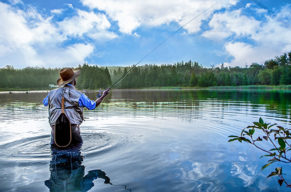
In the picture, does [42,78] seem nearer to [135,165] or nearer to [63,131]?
[63,131]

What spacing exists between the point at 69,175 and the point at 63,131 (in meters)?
1.41

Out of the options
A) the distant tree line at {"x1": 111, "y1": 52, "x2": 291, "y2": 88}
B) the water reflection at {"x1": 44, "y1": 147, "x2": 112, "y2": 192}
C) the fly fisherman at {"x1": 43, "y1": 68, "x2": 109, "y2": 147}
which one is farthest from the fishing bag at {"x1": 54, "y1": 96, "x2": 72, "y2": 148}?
the distant tree line at {"x1": 111, "y1": 52, "x2": 291, "y2": 88}

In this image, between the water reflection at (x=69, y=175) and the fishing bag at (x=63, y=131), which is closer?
the water reflection at (x=69, y=175)

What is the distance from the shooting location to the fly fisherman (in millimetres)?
6328

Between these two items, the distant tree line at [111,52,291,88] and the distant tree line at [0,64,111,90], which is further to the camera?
the distant tree line at [111,52,291,88]

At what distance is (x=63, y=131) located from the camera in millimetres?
6500

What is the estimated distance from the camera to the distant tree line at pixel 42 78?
15112 cm

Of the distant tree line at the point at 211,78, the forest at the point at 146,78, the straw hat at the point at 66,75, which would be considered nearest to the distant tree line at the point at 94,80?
the forest at the point at 146,78

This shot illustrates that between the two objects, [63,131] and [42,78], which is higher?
[42,78]

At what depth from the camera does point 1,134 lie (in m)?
10.2

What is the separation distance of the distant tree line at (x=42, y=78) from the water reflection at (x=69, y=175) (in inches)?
5654

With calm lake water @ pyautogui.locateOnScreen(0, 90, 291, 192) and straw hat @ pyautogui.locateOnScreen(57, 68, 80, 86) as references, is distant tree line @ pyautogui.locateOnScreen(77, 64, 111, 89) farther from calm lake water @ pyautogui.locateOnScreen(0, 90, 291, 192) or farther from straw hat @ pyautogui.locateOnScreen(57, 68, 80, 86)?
straw hat @ pyautogui.locateOnScreen(57, 68, 80, 86)

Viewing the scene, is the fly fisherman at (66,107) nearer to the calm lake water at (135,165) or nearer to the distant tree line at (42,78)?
the calm lake water at (135,165)

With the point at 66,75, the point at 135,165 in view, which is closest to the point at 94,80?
the point at 66,75
